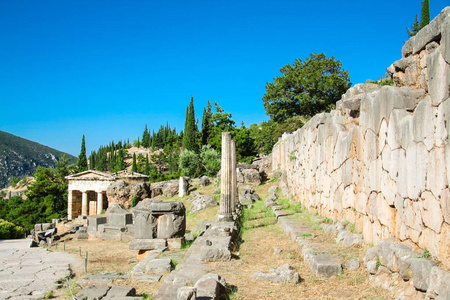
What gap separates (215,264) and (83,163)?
2086 inches

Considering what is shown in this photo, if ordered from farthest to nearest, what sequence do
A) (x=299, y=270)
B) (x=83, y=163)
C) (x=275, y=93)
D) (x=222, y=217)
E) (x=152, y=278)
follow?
(x=83, y=163), (x=275, y=93), (x=222, y=217), (x=152, y=278), (x=299, y=270)

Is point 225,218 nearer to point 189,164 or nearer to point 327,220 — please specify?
point 327,220

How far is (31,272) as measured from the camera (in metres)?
9.63

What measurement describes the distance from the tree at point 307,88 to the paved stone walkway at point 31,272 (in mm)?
23642

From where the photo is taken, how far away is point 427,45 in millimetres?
4703

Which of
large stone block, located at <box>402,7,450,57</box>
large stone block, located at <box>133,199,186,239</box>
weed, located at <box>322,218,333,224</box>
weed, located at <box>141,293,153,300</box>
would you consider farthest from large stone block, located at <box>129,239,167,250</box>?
large stone block, located at <box>402,7,450,57</box>

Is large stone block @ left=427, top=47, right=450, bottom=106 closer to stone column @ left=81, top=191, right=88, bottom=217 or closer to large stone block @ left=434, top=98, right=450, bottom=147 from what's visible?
large stone block @ left=434, top=98, right=450, bottom=147

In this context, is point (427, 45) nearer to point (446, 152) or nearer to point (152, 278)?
point (446, 152)

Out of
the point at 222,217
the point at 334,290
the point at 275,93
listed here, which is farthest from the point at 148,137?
the point at 334,290

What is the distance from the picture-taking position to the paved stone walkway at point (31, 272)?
745 centimetres


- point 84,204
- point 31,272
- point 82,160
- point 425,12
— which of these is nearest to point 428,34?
point 31,272

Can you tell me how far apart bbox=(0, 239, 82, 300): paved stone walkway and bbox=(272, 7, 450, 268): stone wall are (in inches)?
247

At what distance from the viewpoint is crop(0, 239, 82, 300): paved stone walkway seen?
24.4 feet

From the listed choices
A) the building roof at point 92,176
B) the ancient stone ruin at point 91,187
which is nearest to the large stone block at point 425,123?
the ancient stone ruin at point 91,187
